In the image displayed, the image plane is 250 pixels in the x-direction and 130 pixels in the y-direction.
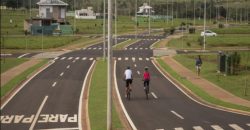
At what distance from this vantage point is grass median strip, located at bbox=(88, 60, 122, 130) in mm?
21375

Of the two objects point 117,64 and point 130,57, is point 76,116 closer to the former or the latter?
point 117,64

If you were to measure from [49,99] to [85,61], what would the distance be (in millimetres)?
27068

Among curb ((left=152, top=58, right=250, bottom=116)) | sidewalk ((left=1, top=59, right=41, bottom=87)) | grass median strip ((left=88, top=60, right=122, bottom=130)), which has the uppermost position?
sidewalk ((left=1, top=59, right=41, bottom=87))

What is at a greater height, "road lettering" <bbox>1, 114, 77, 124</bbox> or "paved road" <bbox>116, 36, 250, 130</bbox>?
"road lettering" <bbox>1, 114, 77, 124</bbox>

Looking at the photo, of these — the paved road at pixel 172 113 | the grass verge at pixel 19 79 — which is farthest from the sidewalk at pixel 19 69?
the paved road at pixel 172 113

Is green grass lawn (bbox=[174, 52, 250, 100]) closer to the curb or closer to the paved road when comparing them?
the curb

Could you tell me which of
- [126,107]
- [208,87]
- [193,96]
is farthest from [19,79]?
[208,87]

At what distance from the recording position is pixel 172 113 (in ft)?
82.1

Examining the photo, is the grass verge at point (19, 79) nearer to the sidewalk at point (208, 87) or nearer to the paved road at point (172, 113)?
the paved road at point (172, 113)

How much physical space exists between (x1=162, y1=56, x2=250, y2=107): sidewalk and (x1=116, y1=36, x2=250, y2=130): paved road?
2.05m

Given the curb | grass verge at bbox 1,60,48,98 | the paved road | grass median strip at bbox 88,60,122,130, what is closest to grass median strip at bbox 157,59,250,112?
the curb

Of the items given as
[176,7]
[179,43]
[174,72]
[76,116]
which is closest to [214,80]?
[174,72]

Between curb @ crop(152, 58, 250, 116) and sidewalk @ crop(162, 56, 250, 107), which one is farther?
sidewalk @ crop(162, 56, 250, 107)

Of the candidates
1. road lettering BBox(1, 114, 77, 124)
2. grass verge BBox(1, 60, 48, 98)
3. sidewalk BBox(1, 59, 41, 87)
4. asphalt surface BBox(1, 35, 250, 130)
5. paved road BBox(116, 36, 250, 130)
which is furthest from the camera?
sidewalk BBox(1, 59, 41, 87)
